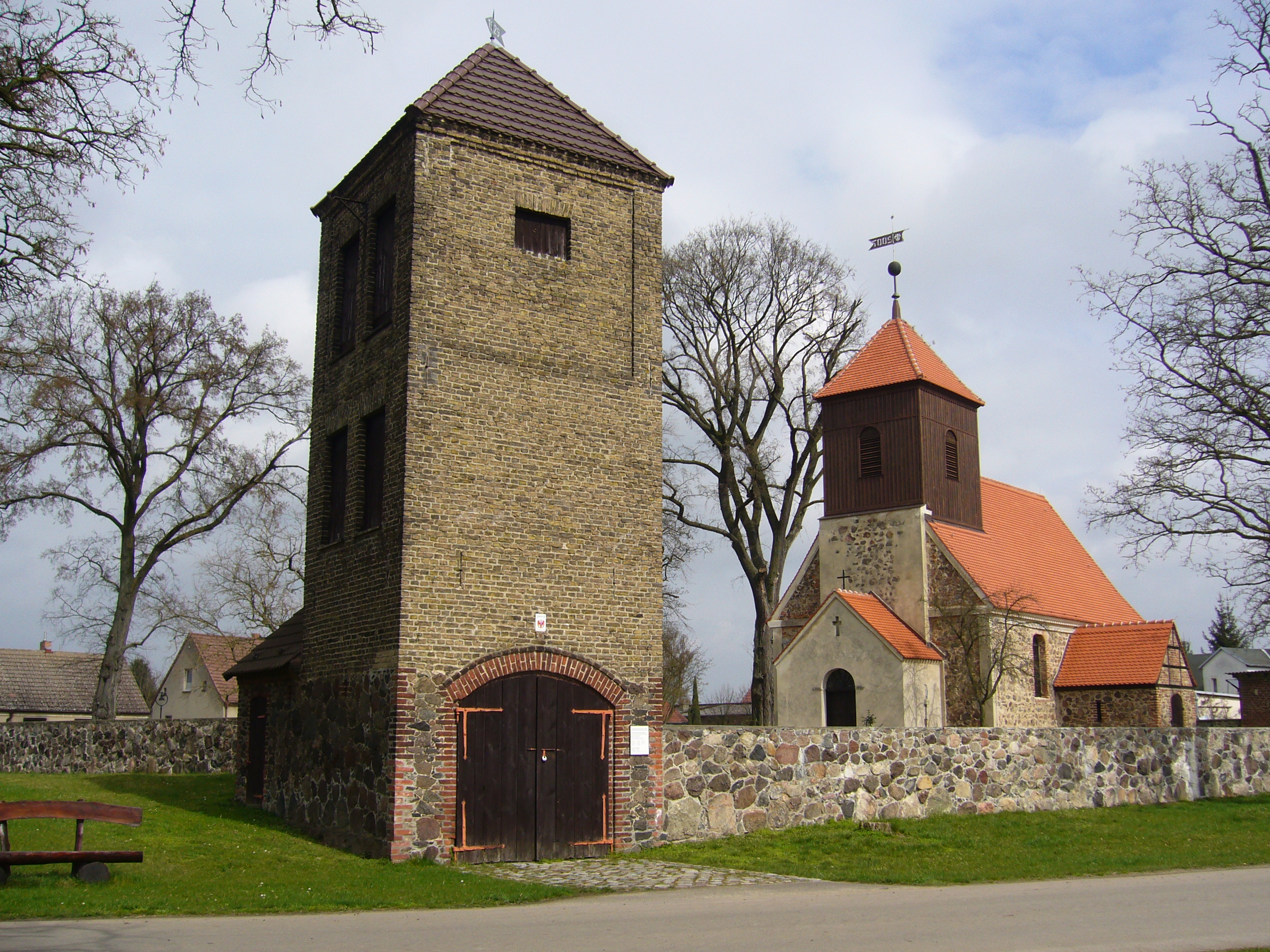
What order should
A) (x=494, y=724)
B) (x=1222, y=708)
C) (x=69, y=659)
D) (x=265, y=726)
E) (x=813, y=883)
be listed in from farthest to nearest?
(x=69, y=659), (x=1222, y=708), (x=265, y=726), (x=494, y=724), (x=813, y=883)

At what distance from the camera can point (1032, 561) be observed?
33062 millimetres

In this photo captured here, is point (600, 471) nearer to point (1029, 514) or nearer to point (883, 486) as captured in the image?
point (883, 486)

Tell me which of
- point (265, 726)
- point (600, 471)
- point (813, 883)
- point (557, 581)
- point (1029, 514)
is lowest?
point (813, 883)

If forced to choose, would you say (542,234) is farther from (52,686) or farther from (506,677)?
(52,686)

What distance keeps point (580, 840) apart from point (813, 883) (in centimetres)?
347

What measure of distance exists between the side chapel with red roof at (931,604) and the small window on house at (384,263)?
15803 mm

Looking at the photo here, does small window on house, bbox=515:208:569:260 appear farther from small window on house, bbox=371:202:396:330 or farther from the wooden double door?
the wooden double door

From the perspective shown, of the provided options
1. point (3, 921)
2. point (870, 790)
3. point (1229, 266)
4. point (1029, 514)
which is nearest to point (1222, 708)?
point (1029, 514)

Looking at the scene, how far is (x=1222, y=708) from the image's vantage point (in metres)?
40.1

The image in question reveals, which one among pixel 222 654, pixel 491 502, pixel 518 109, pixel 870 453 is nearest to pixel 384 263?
pixel 518 109

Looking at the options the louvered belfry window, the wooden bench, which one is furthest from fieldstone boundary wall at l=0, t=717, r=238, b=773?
the louvered belfry window

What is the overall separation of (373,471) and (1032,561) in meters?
22.8

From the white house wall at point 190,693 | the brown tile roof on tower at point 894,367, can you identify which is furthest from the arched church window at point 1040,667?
the white house wall at point 190,693

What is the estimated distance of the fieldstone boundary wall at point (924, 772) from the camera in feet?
52.1
